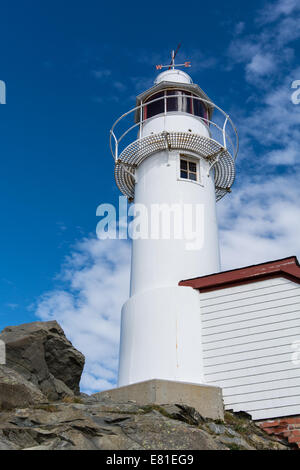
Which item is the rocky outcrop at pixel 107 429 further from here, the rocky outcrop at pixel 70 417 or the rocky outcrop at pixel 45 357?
the rocky outcrop at pixel 45 357

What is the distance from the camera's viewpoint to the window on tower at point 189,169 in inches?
729

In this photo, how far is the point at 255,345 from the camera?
566 inches

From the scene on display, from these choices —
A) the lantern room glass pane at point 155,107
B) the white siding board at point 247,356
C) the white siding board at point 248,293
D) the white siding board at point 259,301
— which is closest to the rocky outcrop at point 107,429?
the white siding board at point 247,356

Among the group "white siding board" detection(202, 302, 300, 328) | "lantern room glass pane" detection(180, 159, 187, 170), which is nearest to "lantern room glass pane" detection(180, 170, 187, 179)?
"lantern room glass pane" detection(180, 159, 187, 170)

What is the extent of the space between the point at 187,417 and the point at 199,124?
12.0 metres

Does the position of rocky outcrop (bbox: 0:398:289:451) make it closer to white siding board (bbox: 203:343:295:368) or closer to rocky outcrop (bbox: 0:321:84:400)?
rocky outcrop (bbox: 0:321:84:400)

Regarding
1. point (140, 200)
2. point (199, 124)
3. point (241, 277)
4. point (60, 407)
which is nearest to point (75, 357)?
point (60, 407)

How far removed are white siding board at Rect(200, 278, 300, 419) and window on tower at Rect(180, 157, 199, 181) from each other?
4.81m

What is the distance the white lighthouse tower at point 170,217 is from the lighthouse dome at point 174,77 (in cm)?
4

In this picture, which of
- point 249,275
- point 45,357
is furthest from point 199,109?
point 45,357

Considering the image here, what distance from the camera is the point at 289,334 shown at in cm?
1406

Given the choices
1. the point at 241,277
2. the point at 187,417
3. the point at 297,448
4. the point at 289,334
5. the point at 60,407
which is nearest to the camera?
the point at 60,407

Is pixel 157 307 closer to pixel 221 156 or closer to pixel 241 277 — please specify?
pixel 241 277

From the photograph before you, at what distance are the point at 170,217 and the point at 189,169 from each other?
2.32 m
